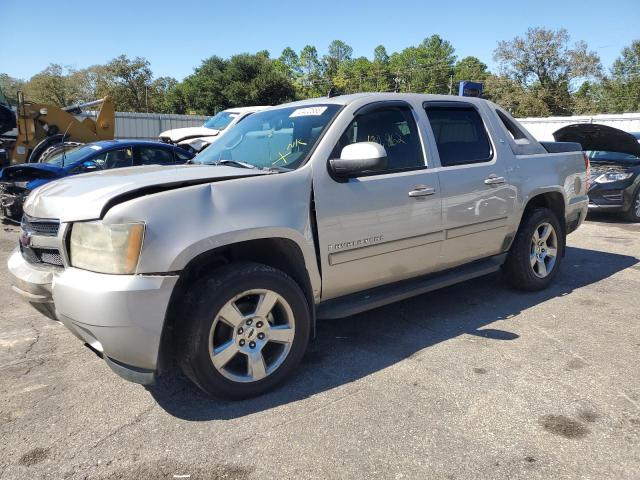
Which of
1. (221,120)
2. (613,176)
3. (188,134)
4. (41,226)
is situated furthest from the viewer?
(221,120)

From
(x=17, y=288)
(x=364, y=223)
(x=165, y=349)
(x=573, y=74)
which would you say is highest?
(x=573, y=74)

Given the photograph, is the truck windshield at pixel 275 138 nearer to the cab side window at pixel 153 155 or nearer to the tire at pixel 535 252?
the tire at pixel 535 252

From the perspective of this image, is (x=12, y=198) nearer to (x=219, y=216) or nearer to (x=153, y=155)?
(x=153, y=155)

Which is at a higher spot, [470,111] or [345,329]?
[470,111]

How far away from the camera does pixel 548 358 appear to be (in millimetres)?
3588

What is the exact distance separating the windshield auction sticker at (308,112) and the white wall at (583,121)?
634 inches

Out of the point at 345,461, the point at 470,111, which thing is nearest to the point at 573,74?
the point at 470,111

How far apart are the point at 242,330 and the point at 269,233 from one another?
0.60 m

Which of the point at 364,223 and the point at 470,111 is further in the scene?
the point at 470,111

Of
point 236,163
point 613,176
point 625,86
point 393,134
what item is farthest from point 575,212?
point 625,86

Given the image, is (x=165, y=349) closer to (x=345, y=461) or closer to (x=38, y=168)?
(x=345, y=461)

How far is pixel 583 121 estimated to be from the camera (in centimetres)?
2061

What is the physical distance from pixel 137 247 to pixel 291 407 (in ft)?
4.25

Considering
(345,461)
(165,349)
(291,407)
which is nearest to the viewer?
(345,461)
